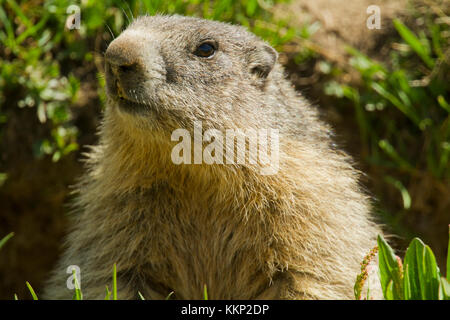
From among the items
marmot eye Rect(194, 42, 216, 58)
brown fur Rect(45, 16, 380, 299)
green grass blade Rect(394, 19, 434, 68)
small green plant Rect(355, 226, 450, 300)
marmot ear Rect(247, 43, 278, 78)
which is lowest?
small green plant Rect(355, 226, 450, 300)

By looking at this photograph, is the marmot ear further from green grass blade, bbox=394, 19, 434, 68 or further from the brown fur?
green grass blade, bbox=394, 19, 434, 68

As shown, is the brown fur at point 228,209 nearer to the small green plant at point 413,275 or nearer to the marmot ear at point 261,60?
the marmot ear at point 261,60

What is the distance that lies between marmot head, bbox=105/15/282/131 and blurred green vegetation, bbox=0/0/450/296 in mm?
1209

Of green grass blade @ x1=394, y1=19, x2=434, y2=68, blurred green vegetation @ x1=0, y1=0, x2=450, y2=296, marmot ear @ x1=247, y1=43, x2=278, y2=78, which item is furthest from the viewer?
green grass blade @ x1=394, y1=19, x2=434, y2=68

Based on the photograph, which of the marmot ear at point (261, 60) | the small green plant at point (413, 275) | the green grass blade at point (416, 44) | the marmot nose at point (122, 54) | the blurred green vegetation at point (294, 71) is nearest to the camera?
the small green plant at point (413, 275)

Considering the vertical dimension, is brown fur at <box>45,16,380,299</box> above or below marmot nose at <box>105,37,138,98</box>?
below

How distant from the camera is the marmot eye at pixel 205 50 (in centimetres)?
338

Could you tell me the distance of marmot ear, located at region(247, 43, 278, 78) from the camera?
3730 millimetres

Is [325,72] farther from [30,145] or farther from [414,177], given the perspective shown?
[30,145]

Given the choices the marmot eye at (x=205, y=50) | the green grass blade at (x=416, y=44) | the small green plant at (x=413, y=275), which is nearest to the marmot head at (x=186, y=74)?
the marmot eye at (x=205, y=50)

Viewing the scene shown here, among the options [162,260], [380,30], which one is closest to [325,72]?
[380,30]

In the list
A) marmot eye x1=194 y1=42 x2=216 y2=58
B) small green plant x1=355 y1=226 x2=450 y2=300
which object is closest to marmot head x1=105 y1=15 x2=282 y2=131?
marmot eye x1=194 y1=42 x2=216 y2=58

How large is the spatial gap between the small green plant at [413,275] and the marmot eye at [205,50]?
1.49 m

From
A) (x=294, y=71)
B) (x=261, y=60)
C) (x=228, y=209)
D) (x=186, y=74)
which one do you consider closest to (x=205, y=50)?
(x=186, y=74)
